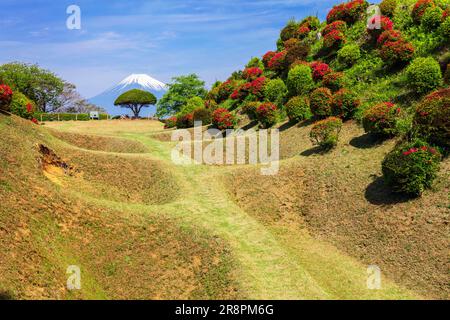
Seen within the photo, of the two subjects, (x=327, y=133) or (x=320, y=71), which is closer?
(x=327, y=133)

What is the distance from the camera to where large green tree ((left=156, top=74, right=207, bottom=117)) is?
73.5m

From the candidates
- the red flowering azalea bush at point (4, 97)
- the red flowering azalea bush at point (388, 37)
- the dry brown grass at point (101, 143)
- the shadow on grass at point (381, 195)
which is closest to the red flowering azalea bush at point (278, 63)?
the red flowering azalea bush at point (388, 37)

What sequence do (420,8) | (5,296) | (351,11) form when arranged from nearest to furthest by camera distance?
(5,296)
(420,8)
(351,11)

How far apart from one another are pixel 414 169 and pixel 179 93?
62.3 m

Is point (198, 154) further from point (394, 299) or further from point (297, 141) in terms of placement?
point (394, 299)

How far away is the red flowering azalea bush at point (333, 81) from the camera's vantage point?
1220 inches

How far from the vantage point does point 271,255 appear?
14883mm

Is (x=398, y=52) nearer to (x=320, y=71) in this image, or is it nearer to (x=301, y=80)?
(x=320, y=71)

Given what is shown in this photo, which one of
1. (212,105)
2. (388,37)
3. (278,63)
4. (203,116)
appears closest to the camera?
(388,37)

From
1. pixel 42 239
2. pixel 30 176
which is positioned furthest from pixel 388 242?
pixel 30 176

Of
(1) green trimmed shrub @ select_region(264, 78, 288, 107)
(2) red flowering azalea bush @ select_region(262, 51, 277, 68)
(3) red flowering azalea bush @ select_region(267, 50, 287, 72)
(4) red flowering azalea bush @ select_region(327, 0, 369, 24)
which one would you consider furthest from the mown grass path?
(2) red flowering azalea bush @ select_region(262, 51, 277, 68)

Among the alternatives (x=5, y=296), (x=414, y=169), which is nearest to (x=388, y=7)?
(x=414, y=169)

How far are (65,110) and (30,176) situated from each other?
79221 millimetres

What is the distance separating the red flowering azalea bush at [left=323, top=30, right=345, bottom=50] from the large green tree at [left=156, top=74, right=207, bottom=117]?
3805 cm
